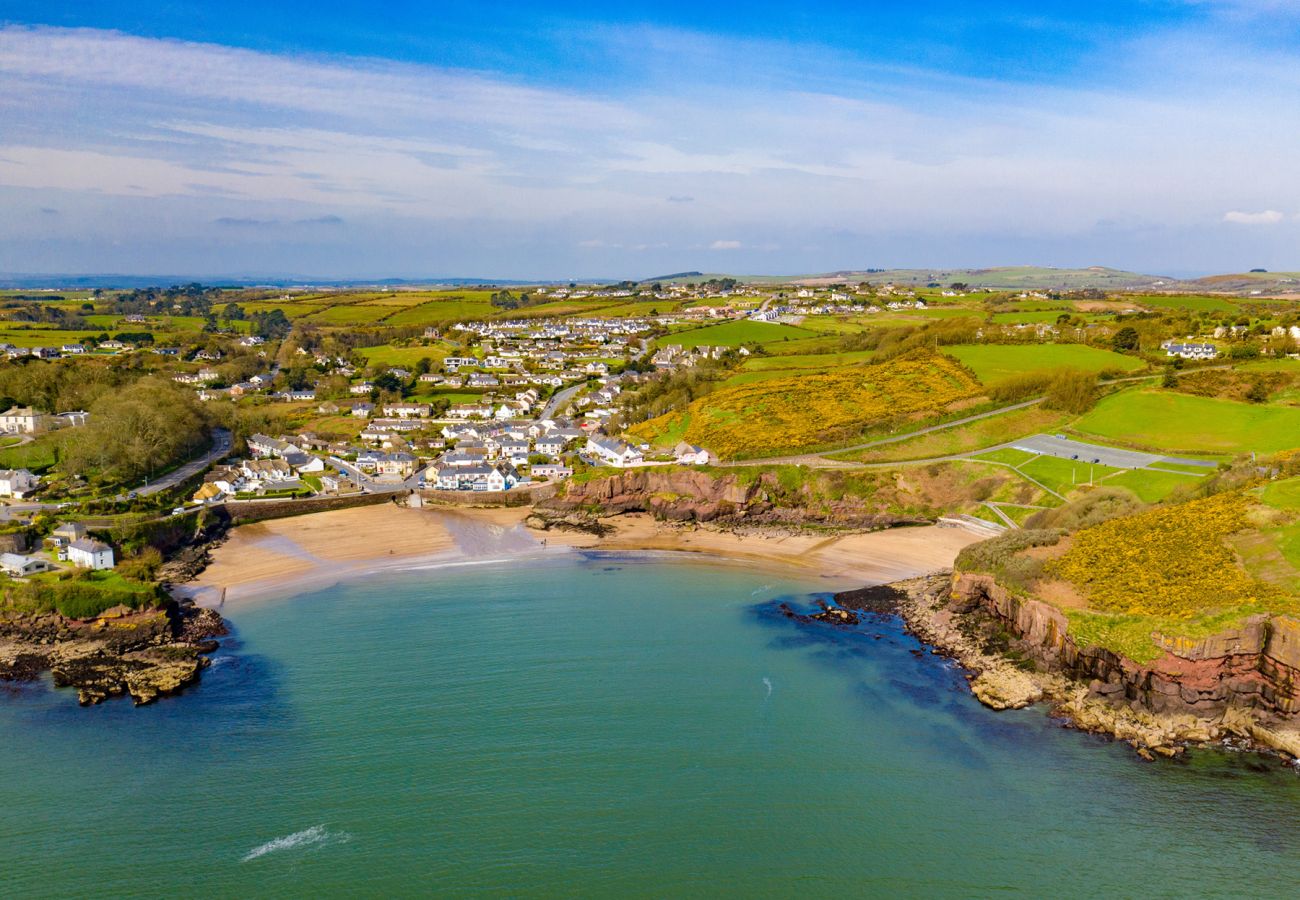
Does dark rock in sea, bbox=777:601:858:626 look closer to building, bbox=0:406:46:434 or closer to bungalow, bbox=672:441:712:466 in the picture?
bungalow, bbox=672:441:712:466

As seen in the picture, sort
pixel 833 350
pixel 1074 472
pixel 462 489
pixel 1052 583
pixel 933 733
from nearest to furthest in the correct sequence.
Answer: pixel 933 733
pixel 1052 583
pixel 1074 472
pixel 462 489
pixel 833 350

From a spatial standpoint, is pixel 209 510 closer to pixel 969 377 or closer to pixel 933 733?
pixel 933 733

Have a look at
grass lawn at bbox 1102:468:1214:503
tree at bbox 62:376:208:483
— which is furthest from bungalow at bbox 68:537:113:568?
grass lawn at bbox 1102:468:1214:503

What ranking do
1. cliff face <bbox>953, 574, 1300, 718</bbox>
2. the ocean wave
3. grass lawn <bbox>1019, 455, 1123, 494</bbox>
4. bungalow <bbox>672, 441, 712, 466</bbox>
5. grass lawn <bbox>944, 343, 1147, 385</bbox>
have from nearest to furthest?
the ocean wave
cliff face <bbox>953, 574, 1300, 718</bbox>
grass lawn <bbox>1019, 455, 1123, 494</bbox>
bungalow <bbox>672, 441, 712, 466</bbox>
grass lawn <bbox>944, 343, 1147, 385</bbox>

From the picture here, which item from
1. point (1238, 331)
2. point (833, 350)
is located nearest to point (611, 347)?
point (833, 350)

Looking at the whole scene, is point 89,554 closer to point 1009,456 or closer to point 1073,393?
point 1009,456

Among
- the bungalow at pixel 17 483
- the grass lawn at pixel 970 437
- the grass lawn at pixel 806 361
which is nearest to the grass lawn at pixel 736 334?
the grass lawn at pixel 806 361
